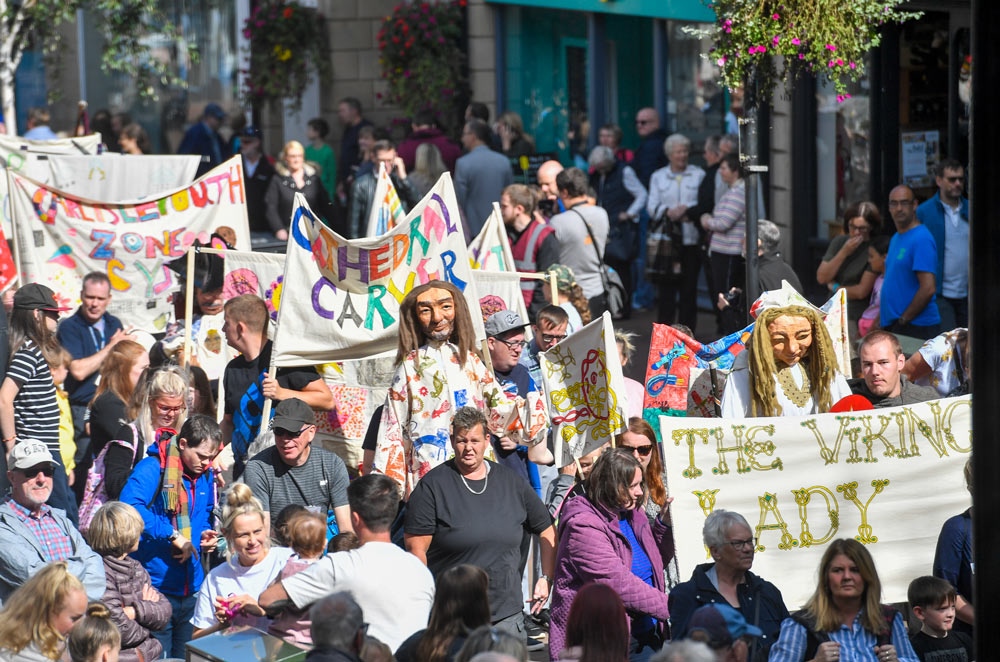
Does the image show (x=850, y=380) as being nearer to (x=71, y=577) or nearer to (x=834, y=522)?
(x=834, y=522)

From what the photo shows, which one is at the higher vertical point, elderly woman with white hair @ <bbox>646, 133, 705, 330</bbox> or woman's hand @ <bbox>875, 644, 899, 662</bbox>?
elderly woman with white hair @ <bbox>646, 133, 705, 330</bbox>

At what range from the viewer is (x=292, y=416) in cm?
702

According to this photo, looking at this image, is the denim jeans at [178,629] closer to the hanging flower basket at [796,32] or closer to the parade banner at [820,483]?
the parade banner at [820,483]

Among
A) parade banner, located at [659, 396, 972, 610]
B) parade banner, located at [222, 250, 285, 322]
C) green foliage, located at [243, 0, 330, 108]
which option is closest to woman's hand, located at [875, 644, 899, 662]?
parade banner, located at [659, 396, 972, 610]

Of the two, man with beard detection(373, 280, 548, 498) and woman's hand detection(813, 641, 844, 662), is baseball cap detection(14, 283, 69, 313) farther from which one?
woman's hand detection(813, 641, 844, 662)

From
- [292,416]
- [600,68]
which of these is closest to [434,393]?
[292,416]

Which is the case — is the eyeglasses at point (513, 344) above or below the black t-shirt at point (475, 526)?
above

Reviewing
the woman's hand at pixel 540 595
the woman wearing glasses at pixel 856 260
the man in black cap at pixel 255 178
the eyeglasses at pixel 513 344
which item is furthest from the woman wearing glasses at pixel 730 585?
the man in black cap at pixel 255 178

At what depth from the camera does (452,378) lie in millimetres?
7473

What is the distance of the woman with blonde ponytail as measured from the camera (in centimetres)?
625

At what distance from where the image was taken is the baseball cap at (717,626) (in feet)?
17.3

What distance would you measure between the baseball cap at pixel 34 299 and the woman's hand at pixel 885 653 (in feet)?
16.7

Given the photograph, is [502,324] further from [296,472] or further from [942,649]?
[942,649]

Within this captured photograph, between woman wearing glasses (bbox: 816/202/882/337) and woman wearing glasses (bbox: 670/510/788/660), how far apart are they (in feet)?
16.7
